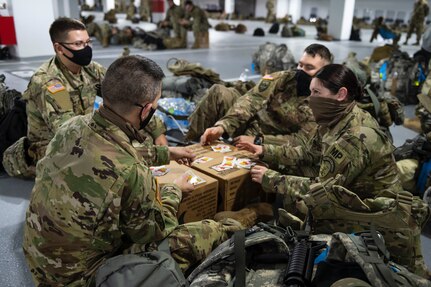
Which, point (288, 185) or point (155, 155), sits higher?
point (155, 155)

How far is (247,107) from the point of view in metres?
3.42

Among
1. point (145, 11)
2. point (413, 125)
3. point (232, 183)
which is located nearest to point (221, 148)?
point (232, 183)

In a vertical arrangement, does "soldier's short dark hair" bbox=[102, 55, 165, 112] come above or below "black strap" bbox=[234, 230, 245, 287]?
above

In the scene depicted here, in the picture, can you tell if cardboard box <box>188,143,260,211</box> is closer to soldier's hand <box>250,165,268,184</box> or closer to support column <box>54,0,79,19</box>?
soldier's hand <box>250,165,268,184</box>

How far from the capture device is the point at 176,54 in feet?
34.1

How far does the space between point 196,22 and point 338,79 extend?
1008 cm

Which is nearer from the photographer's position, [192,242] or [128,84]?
[128,84]

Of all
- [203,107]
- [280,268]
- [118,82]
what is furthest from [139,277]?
[203,107]

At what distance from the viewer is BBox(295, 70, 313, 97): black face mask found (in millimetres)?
3145

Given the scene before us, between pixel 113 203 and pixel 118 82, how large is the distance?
485 mm

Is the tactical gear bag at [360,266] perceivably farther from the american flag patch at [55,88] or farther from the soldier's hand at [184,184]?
the american flag patch at [55,88]

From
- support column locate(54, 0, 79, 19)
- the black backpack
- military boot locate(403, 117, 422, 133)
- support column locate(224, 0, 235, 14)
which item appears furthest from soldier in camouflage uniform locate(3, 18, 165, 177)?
support column locate(224, 0, 235, 14)

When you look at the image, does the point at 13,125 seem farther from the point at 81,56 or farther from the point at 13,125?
the point at 81,56

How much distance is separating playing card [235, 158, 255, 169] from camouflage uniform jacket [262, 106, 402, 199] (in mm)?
450
